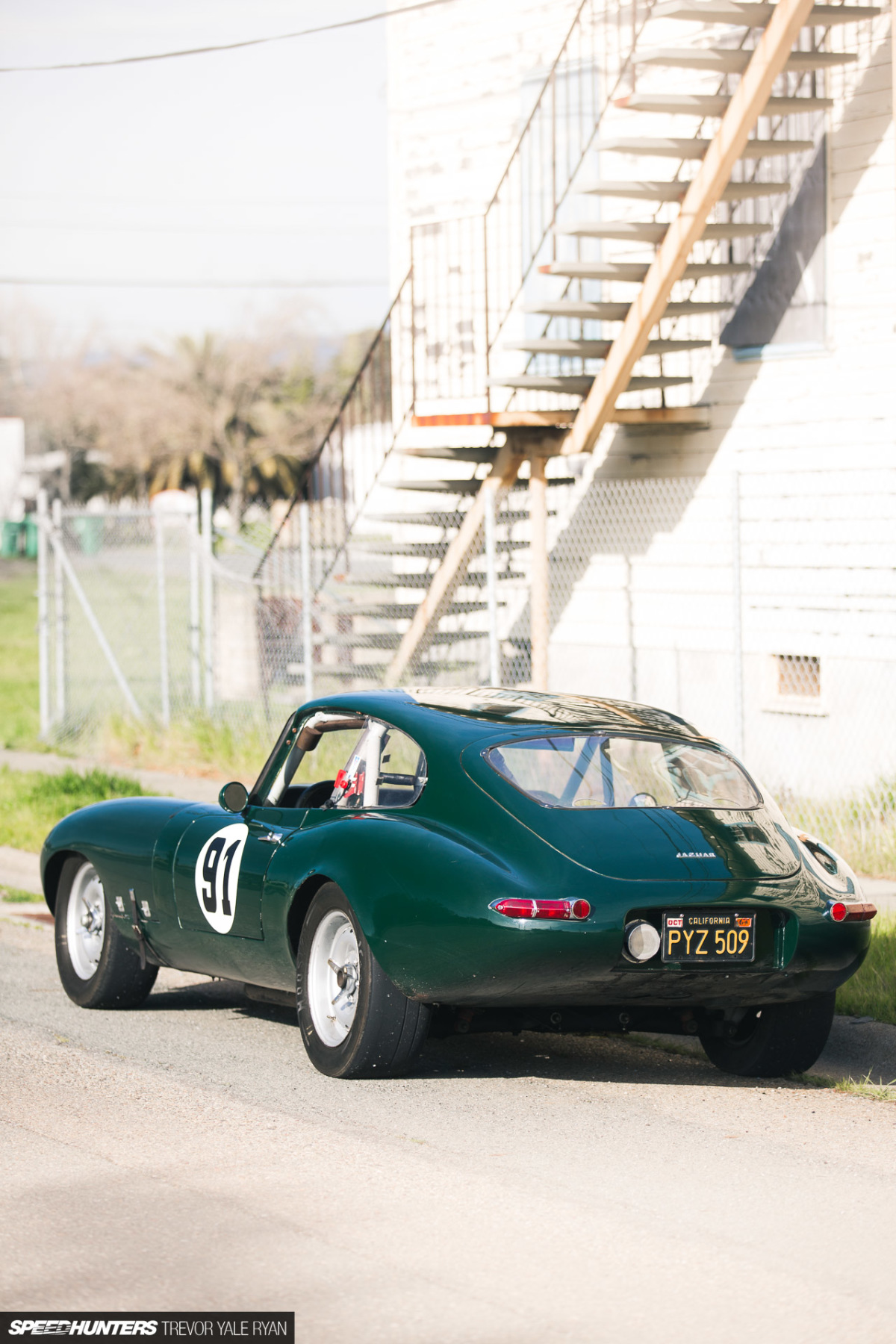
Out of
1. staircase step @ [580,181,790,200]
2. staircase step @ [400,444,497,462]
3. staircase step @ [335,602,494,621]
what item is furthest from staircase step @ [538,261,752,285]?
staircase step @ [335,602,494,621]

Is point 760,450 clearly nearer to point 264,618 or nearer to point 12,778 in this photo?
point 264,618

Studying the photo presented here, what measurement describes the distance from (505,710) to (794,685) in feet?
24.2

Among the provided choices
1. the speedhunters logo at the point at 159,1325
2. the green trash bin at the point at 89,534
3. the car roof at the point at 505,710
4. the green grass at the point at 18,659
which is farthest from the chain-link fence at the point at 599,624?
the speedhunters logo at the point at 159,1325

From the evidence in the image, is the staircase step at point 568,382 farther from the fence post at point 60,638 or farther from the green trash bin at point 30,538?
the green trash bin at point 30,538

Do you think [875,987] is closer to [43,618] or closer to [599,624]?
[599,624]

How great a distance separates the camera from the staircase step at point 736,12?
1233cm

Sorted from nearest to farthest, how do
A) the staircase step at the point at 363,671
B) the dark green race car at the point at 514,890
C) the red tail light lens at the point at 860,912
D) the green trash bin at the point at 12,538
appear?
the dark green race car at the point at 514,890, the red tail light lens at the point at 860,912, the staircase step at the point at 363,671, the green trash bin at the point at 12,538

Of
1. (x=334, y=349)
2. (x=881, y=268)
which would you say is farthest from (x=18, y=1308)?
(x=334, y=349)

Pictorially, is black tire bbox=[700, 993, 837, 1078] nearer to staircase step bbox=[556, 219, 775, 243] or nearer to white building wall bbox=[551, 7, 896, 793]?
white building wall bbox=[551, 7, 896, 793]

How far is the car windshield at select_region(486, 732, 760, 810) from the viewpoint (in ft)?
21.6

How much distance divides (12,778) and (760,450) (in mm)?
6935

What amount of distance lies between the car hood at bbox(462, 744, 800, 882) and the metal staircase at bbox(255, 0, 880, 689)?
Answer: 6.53 meters

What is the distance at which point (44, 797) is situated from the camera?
14.2m

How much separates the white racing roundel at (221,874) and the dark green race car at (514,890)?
1cm
